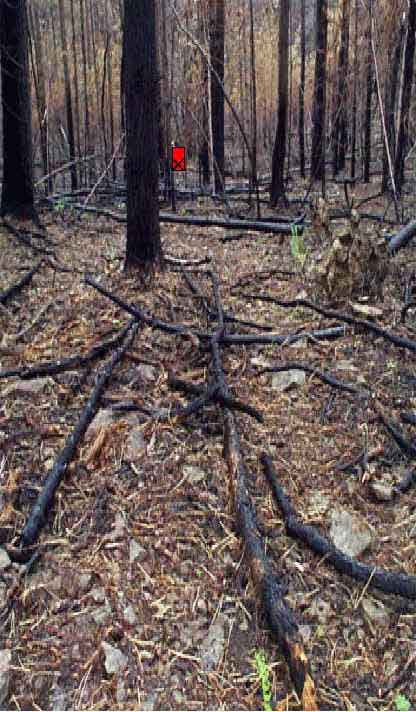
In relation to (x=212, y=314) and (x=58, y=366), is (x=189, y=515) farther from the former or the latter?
(x=212, y=314)

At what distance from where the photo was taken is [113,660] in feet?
5.96

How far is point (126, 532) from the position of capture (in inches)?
89.2

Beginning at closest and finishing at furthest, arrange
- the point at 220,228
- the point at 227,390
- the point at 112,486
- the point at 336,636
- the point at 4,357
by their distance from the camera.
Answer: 1. the point at 336,636
2. the point at 112,486
3. the point at 227,390
4. the point at 4,357
5. the point at 220,228

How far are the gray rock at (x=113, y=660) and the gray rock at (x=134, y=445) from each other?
2.88 feet

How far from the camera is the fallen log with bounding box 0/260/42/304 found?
427 centimetres

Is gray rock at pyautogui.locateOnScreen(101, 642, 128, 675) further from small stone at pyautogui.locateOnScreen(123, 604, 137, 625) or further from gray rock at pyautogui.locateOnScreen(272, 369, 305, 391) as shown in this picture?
gray rock at pyautogui.locateOnScreen(272, 369, 305, 391)

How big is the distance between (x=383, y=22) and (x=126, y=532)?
345 inches

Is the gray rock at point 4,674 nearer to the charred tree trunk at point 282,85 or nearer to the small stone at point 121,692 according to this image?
the small stone at point 121,692

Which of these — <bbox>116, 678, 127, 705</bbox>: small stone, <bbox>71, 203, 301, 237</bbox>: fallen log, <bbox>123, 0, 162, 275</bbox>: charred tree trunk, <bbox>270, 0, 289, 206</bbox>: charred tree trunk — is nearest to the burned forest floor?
<bbox>116, 678, 127, 705</bbox>: small stone

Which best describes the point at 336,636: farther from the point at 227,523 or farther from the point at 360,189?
the point at 360,189

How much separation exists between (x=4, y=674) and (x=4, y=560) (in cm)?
43

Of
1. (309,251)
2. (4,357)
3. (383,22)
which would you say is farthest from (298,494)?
(383,22)

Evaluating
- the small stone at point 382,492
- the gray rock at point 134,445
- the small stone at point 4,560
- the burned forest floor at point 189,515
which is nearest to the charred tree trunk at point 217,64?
the burned forest floor at point 189,515

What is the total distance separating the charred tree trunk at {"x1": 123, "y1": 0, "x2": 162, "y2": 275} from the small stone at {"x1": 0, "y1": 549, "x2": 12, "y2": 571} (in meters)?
2.56
